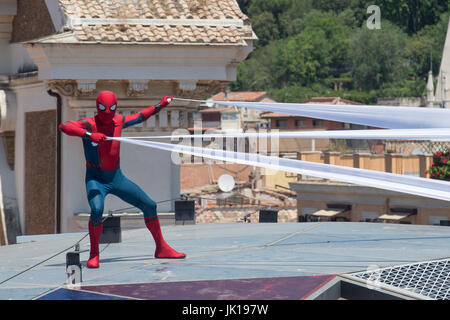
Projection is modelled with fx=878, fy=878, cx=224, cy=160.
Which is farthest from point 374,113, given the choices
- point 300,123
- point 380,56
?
point 380,56

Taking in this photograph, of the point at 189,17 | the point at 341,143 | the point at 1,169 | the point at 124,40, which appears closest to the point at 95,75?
the point at 124,40

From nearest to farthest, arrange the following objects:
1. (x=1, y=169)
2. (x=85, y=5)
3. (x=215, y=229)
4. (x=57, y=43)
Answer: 1. (x=215, y=229)
2. (x=57, y=43)
3. (x=85, y=5)
4. (x=1, y=169)

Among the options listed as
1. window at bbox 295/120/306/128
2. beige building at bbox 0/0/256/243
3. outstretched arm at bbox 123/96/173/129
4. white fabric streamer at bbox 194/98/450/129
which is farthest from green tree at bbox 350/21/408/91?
outstretched arm at bbox 123/96/173/129

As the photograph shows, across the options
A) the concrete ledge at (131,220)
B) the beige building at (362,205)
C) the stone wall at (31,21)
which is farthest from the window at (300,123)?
the concrete ledge at (131,220)

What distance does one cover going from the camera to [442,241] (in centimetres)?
917

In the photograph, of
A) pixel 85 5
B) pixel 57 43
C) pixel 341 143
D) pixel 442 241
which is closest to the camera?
pixel 442 241

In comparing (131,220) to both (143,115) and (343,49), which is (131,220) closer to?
(143,115)

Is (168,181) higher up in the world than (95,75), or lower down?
lower down

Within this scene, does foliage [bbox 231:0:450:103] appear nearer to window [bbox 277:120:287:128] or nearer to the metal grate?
window [bbox 277:120:287:128]

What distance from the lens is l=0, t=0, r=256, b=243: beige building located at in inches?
536

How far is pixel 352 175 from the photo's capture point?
745cm

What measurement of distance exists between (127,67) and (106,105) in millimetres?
5963

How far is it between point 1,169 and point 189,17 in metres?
5.94
